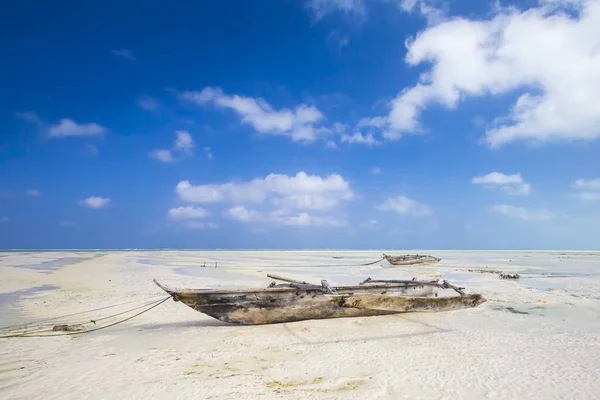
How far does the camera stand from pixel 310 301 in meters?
9.82

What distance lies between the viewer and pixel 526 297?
566 inches

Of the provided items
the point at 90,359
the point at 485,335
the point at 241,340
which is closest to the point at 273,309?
the point at 241,340

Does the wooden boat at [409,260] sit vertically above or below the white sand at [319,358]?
above

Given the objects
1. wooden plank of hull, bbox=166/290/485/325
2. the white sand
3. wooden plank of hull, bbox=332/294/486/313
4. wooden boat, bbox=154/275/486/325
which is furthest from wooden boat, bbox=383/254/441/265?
wooden plank of hull, bbox=166/290/485/325

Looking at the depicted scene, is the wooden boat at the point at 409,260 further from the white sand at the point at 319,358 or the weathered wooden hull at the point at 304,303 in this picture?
the weathered wooden hull at the point at 304,303

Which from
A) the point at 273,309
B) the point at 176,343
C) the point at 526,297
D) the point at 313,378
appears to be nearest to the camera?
the point at 313,378

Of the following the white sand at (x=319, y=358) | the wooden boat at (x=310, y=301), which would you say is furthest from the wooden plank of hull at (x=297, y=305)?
the white sand at (x=319, y=358)

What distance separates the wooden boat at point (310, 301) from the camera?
29.6 feet

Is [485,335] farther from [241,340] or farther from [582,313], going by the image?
[241,340]

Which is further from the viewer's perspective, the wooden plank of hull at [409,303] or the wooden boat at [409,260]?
the wooden boat at [409,260]

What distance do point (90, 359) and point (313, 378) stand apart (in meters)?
4.45

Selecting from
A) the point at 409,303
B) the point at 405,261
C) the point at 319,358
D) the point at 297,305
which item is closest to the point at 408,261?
the point at 405,261

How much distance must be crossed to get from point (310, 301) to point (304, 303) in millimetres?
172

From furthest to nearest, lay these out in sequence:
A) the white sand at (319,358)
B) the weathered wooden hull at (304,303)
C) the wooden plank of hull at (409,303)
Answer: the wooden plank of hull at (409,303), the weathered wooden hull at (304,303), the white sand at (319,358)
